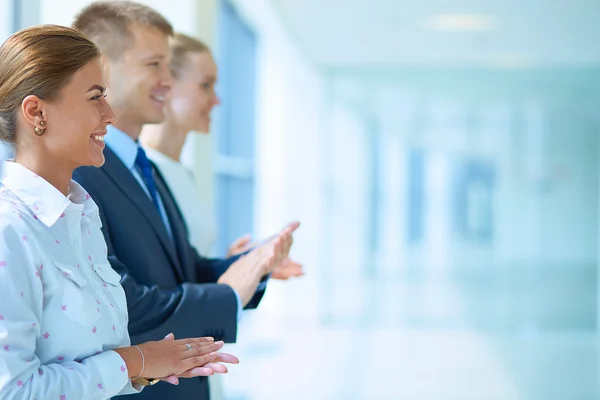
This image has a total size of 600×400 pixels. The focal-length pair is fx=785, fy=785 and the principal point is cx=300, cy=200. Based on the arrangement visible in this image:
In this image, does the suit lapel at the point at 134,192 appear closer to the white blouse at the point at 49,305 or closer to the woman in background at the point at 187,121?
the white blouse at the point at 49,305

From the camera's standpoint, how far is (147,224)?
2.08m

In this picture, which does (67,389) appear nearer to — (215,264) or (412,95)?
(215,264)

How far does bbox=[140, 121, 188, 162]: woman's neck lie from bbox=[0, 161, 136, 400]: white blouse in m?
1.51

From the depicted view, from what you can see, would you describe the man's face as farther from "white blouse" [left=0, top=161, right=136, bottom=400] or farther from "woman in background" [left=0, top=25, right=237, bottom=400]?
"white blouse" [left=0, top=161, right=136, bottom=400]

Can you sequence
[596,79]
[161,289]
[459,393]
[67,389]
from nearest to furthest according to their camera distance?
[67,389]
[161,289]
[459,393]
[596,79]

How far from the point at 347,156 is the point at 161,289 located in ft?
27.0

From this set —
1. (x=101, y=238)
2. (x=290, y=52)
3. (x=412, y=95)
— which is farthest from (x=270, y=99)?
(x=101, y=238)

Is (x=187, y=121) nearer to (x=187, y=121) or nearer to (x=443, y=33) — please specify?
(x=187, y=121)

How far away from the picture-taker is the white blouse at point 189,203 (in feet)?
9.36

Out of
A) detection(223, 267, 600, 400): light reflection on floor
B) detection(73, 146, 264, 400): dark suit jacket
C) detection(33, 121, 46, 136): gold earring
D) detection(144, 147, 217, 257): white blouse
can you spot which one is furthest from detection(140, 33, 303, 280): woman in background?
detection(223, 267, 600, 400): light reflection on floor

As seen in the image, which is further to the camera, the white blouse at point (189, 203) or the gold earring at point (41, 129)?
the white blouse at point (189, 203)

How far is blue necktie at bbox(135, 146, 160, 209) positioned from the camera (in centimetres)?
231

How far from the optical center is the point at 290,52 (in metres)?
10.1

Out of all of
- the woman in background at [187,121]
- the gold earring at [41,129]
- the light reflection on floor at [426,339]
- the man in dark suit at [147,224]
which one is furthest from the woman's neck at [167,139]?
the light reflection on floor at [426,339]
